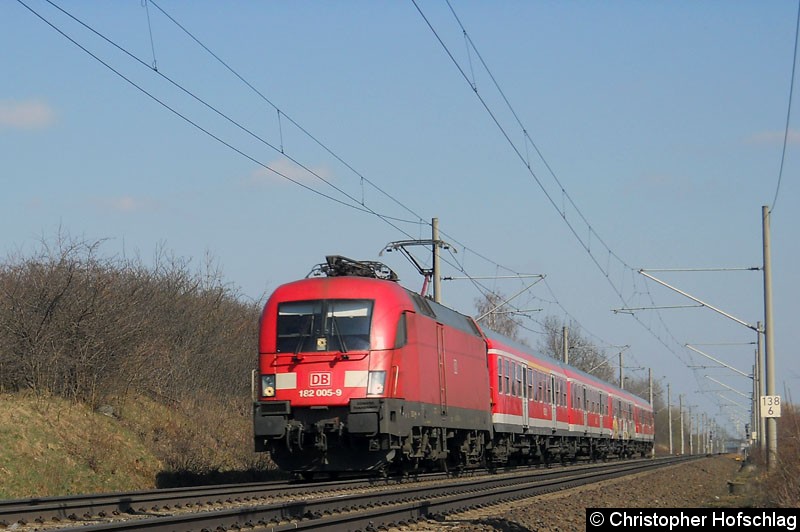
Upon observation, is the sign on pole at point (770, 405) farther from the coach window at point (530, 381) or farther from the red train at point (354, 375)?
the red train at point (354, 375)

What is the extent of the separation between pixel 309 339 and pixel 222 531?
713cm

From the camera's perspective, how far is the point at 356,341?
1917cm

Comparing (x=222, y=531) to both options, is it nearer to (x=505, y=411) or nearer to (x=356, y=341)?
(x=356, y=341)

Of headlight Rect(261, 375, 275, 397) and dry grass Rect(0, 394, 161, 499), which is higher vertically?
headlight Rect(261, 375, 275, 397)

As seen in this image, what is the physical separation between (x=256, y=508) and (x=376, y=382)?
5.78 m

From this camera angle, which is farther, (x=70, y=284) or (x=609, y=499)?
(x=70, y=284)

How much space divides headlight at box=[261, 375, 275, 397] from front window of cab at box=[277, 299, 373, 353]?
0.55m

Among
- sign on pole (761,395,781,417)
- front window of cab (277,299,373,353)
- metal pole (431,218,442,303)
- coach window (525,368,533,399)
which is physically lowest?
sign on pole (761,395,781,417)

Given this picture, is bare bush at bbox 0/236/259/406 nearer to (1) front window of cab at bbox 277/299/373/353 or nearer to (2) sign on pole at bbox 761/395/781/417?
(1) front window of cab at bbox 277/299/373/353

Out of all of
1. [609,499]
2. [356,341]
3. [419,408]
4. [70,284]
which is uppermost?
[70,284]

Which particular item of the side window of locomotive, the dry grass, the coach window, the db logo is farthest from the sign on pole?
the dry grass

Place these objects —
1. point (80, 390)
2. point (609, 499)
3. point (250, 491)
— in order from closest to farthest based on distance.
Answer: point (250, 491) → point (609, 499) → point (80, 390)

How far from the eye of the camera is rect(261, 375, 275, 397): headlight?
63.4 feet

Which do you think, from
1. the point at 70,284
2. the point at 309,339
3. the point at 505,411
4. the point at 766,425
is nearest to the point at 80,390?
the point at 70,284
